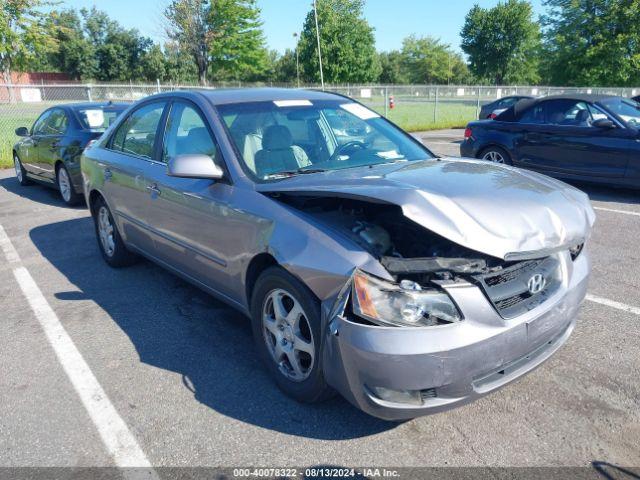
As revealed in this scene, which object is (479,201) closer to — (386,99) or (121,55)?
(386,99)

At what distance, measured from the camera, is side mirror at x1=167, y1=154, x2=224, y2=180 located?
3150 millimetres

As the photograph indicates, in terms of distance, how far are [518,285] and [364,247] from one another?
2.52 ft

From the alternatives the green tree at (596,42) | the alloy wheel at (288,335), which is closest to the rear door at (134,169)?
the alloy wheel at (288,335)

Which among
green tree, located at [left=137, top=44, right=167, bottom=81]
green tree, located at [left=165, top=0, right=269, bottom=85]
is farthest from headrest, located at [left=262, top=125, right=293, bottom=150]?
green tree, located at [left=137, top=44, right=167, bottom=81]

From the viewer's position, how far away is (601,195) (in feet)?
26.6

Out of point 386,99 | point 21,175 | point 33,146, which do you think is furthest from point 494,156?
point 386,99

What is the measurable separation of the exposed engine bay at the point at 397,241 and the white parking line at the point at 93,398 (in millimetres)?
1489

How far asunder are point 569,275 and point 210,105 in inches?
102

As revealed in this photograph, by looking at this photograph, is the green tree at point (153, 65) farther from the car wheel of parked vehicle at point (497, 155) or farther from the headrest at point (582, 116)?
the headrest at point (582, 116)

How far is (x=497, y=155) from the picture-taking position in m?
9.12

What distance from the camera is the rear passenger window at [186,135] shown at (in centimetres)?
354

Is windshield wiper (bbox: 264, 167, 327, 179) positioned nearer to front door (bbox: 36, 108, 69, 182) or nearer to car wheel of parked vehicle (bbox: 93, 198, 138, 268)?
car wheel of parked vehicle (bbox: 93, 198, 138, 268)

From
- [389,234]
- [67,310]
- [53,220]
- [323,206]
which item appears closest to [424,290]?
[389,234]

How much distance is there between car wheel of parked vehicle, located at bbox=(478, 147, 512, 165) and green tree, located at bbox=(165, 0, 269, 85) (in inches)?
1727
